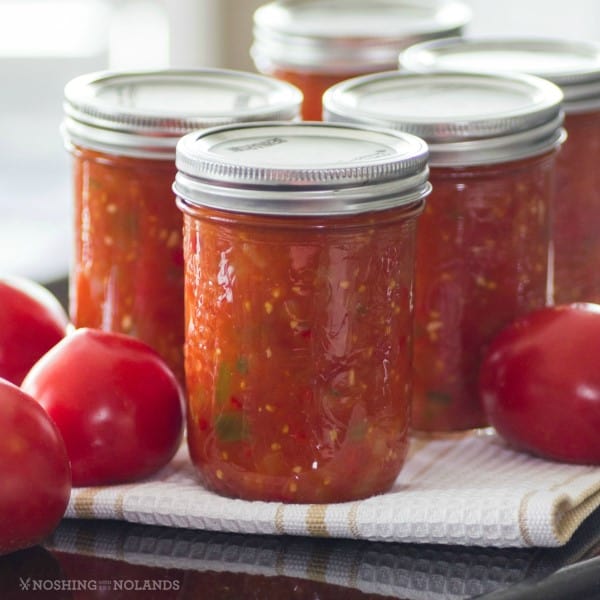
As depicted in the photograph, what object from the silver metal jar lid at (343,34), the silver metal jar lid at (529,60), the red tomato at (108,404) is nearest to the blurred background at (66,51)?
the silver metal jar lid at (343,34)

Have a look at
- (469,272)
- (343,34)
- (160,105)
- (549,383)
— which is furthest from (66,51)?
(549,383)

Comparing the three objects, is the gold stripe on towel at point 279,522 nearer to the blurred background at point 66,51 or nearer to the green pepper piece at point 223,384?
the green pepper piece at point 223,384

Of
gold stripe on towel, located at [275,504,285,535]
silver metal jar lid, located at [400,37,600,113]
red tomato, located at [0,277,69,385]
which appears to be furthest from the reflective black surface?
silver metal jar lid, located at [400,37,600,113]

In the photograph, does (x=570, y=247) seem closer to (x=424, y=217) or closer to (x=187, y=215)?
(x=424, y=217)

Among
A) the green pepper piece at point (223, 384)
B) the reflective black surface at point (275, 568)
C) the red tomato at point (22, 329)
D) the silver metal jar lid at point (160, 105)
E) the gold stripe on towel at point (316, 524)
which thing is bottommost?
the reflective black surface at point (275, 568)

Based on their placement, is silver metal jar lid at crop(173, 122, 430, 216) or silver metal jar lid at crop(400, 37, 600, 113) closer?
silver metal jar lid at crop(173, 122, 430, 216)

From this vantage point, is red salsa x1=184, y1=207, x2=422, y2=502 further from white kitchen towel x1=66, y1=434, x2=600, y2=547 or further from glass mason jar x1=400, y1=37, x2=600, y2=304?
glass mason jar x1=400, y1=37, x2=600, y2=304
